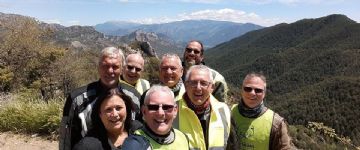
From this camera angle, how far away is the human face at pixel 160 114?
281 centimetres

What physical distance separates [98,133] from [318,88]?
132 metres

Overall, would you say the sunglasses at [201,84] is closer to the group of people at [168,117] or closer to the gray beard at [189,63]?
the group of people at [168,117]

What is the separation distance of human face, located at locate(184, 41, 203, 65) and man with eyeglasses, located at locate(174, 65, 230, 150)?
166 centimetres

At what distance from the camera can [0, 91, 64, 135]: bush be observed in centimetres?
876

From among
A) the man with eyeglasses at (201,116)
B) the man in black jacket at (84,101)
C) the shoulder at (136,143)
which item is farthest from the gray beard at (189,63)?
the shoulder at (136,143)

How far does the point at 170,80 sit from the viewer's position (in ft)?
14.2

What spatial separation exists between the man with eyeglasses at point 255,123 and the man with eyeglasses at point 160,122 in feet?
3.02

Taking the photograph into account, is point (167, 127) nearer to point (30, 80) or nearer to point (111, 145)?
point (111, 145)

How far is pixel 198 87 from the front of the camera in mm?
3486

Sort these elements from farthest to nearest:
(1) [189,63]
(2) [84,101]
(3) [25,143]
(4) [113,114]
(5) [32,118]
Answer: (5) [32,118]
(3) [25,143]
(1) [189,63]
(2) [84,101]
(4) [113,114]

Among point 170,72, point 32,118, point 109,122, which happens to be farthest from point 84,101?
point 32,118

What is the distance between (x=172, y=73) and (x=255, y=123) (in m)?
1.05

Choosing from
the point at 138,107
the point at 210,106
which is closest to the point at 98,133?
the point at 138,107

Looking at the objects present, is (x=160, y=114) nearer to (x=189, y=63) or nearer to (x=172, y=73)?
(x=172, y=73)
